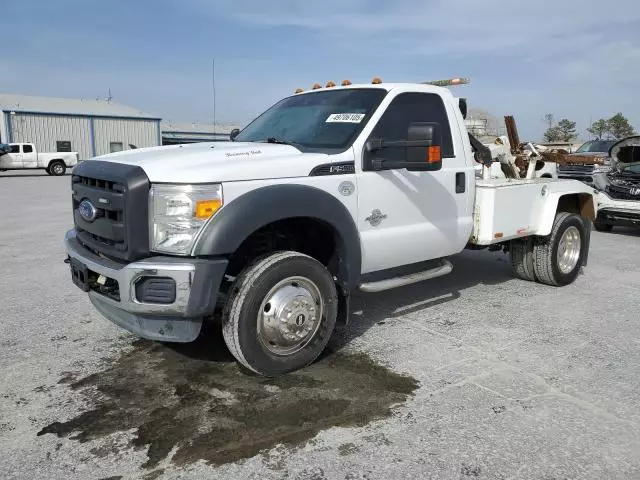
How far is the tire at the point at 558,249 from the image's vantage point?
5961 mm

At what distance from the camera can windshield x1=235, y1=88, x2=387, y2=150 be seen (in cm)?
419

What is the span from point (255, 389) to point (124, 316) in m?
0.98

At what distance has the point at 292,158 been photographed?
3699 mm

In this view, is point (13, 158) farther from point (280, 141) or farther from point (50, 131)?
point (280, 141)

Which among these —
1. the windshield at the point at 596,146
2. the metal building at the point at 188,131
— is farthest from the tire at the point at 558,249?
the metal building at the point at 188,131

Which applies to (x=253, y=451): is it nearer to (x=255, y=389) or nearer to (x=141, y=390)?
(x=255, y=389)

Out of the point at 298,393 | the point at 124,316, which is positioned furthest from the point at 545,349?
the point at 124,316

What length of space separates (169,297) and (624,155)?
9.96m

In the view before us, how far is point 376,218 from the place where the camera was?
13.6 feet

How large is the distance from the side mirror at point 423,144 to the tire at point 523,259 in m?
2.57

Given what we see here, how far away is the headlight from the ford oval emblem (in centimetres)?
55

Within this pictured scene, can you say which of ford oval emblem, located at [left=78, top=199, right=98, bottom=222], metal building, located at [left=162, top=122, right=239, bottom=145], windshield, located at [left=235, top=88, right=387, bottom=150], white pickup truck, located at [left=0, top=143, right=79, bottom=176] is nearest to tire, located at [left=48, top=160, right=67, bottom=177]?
white pickup truck, located at [left=0, top=143, right=79, bottom=176]

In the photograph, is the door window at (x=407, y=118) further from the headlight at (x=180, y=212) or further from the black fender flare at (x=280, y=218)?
the headlight at (x=180, y=212)

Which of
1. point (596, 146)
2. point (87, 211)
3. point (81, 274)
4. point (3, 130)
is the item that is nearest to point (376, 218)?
point (87, 211)
